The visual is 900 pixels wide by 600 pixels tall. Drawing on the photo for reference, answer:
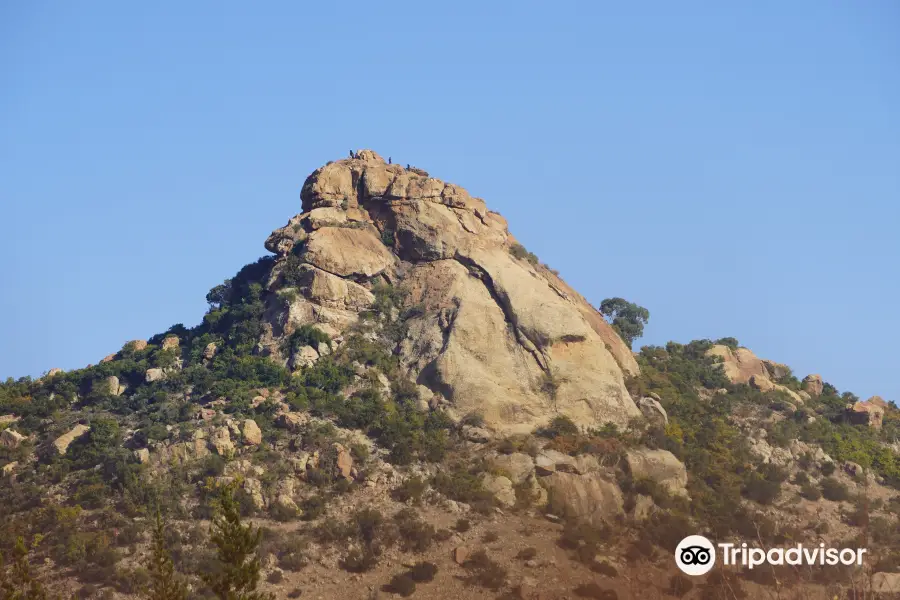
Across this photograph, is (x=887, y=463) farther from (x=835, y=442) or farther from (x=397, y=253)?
(x=397, y=253)

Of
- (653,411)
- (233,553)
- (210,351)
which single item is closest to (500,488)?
(653,411)

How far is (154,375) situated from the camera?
5800cm

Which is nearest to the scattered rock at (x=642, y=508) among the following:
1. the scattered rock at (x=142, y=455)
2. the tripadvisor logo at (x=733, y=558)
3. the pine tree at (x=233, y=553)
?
the tripadvisor logo at (x=733, y=558)

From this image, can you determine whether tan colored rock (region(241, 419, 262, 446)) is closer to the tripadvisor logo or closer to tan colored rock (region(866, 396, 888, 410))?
the tripadvisor logo

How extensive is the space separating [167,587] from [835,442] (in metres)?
43.0

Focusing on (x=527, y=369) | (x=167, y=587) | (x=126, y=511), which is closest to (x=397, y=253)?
(x=527, y=369)

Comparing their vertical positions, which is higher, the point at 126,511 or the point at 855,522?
the point at 855,522

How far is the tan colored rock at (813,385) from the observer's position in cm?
7044

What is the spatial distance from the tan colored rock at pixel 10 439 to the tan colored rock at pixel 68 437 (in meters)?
2.01

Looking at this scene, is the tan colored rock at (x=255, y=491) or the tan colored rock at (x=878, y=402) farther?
the tan colored rock at (x=878, y=402)

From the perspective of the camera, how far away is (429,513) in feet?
156

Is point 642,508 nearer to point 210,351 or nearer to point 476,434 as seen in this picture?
point 476,434

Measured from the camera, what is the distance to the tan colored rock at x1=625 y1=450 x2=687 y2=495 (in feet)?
169

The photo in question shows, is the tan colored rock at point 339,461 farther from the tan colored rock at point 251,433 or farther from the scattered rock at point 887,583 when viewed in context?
the scattered rock at point 887,583
